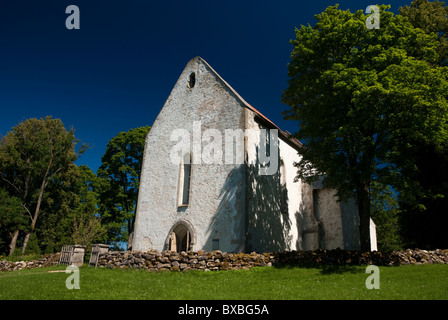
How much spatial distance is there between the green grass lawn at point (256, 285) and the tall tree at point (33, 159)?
25768mm

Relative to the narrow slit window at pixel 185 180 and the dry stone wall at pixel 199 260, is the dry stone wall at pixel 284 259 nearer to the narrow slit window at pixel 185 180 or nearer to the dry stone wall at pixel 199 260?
the dry stone wall at pixel 199 260

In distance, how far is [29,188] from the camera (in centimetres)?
3412

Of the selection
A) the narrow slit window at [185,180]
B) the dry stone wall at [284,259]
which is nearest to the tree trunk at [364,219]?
the dry stone wall at [284,259]

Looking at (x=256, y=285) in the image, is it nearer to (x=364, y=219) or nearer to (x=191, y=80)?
(x=364, y=219)

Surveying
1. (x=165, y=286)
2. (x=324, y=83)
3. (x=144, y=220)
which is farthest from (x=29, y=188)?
(x=324, y=83)

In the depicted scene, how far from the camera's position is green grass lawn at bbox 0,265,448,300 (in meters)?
8.93

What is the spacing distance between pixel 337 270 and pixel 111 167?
28.6 metres

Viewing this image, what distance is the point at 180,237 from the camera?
1889cm

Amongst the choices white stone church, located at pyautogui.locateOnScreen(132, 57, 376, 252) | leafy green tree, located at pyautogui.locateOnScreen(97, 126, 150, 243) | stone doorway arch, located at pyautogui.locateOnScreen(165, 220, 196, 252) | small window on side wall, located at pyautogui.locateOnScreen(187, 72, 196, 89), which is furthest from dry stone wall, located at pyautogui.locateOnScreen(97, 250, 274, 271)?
leafy green tree, located at pyautogui.locateOnScreen(97, 126, 150, 243)

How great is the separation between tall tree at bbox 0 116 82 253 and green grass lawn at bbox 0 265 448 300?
84.5 ft

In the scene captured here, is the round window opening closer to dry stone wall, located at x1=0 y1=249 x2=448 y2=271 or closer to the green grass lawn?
dry stone wall, located at x1=0 y1=249 x2=448 y2=271

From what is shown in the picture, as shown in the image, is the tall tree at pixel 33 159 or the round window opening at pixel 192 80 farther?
the tall tree at pixel 33 159

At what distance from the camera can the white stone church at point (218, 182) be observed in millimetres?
16797
